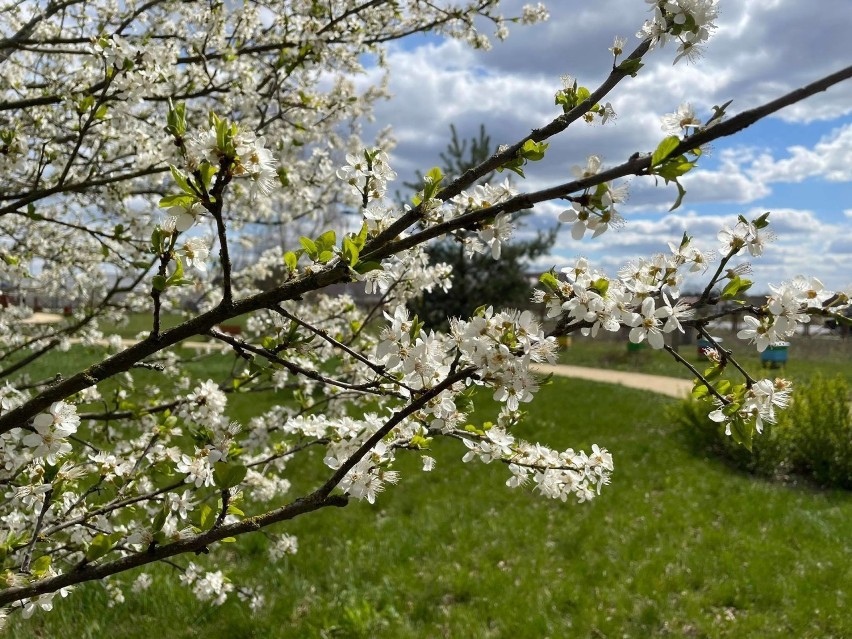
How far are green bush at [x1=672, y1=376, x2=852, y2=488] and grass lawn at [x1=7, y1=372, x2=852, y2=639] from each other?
0.39m

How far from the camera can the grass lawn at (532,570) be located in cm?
400

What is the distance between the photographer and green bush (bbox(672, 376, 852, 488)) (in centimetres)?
718

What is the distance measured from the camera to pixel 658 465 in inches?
302

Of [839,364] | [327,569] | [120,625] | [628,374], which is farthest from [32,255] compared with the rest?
[839,364]

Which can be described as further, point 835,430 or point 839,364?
point 839,364

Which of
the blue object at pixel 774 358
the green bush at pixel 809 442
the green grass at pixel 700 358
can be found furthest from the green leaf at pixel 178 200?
the blue object at pixel 774 358

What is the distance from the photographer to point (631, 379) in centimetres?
1548

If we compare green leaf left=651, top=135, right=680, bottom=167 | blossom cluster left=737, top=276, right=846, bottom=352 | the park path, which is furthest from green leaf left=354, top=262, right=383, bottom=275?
the park path

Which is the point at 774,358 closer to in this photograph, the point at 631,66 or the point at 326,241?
the point at 631,66

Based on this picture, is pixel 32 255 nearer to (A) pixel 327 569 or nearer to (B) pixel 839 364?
(A) pixel 327 569

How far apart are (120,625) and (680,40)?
4.31 metres

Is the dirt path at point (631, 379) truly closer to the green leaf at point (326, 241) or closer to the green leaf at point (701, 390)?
the green leaf at point (701, 390)

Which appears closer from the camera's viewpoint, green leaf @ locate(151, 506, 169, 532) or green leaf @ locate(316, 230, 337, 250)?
green leaf @ locate(316, 230, 337, 250)

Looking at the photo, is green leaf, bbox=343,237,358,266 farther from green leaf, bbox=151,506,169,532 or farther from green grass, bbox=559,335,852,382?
green grass, bbox=559,335,852,382
